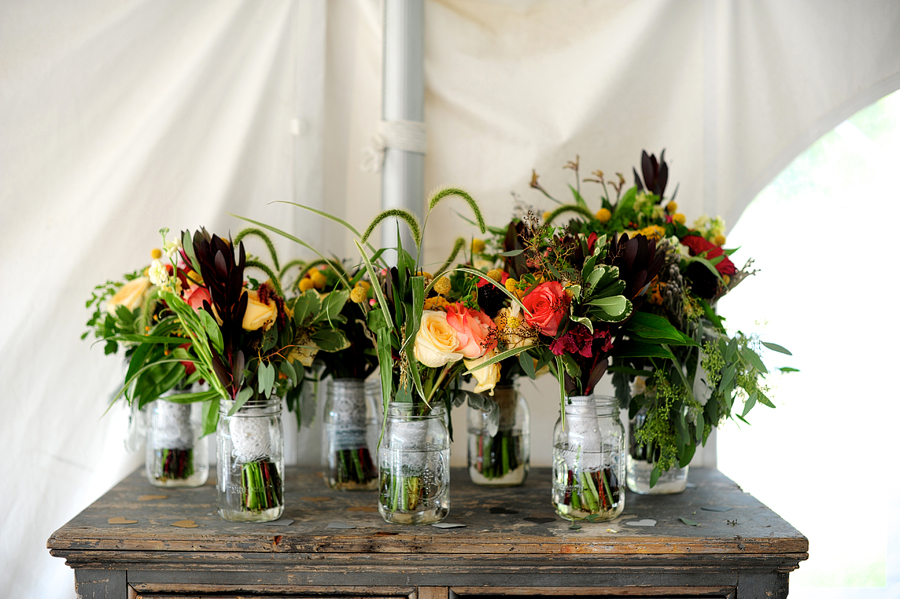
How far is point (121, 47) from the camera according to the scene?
1.47 metres

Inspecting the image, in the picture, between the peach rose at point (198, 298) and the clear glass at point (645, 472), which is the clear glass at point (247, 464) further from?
the clear glass at point (645, 472)

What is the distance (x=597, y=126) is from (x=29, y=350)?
58.9 inches

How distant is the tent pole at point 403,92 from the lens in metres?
1.48

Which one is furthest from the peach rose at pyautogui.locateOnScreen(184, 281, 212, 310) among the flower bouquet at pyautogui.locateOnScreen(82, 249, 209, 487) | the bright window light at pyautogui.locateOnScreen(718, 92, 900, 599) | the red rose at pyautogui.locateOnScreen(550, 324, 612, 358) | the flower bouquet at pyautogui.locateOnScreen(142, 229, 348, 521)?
the bright window light at pyautogui.locateOnScreen(718, 92, 900, 599)

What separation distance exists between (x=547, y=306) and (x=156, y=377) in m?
0.82

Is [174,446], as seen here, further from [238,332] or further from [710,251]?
[710,251]

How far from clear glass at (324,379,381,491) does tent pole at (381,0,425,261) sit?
376 millimetres

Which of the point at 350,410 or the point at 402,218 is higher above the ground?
the point at 402,218

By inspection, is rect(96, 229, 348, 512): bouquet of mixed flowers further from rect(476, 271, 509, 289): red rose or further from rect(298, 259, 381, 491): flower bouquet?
rect(476, 271, 509, 289): red rose

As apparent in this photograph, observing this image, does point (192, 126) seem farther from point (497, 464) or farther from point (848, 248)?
point (848, 248)

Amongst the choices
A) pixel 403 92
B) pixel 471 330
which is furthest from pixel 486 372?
pixel 403 92

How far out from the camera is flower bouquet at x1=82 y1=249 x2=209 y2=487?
3.77ft

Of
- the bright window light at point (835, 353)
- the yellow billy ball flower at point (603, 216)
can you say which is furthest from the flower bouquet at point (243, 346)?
the bright window light at point (835, 353)

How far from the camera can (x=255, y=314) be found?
102 centimetres
